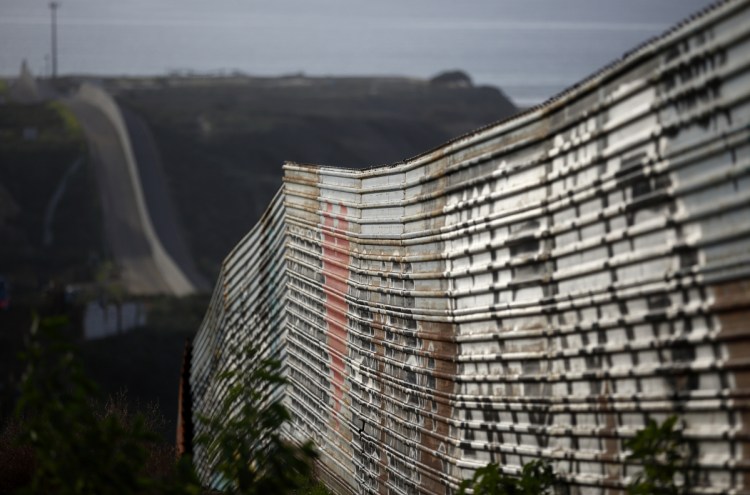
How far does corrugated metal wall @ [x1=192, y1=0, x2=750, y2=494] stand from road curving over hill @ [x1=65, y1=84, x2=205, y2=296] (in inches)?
1750

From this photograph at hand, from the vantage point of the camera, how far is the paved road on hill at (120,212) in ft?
183

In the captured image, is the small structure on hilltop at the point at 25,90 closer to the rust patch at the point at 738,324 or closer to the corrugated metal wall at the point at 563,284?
the corrugated metal wall at the point at 563,284

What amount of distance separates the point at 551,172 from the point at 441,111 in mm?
96145

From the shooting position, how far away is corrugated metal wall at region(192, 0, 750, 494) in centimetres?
506

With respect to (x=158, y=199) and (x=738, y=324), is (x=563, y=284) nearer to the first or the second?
(x=738, y=324)

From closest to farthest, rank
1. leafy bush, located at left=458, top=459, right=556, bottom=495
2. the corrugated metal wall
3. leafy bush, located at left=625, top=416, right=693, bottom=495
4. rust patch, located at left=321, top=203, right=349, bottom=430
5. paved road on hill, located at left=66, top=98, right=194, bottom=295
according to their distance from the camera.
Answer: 1. the corrugated metal wall
2. leafy bush, located at left=625, top=416, right=693, bottom=495
3. leafy bush, located at left=458, top=459, right=556, bottom=495
4. rust patch, located at left=321, top=203, right=349, bottom=430
5. paved road on hill, located at left=66, top=98, right=194, bottom=295

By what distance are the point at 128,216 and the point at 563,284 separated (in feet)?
196

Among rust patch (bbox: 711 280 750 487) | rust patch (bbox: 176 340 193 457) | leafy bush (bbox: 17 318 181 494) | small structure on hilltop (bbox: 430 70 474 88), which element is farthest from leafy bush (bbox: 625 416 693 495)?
small structure on hilltop (bbox: 430 70 474 88)

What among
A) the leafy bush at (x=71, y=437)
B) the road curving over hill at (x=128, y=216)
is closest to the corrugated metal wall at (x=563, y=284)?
the leafy bush at (x=71, y=437)

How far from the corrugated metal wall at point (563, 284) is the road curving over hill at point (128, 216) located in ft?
146

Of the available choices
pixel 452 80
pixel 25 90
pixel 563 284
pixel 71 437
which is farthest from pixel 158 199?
pixel 452 80

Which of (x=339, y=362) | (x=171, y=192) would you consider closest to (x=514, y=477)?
(x=339, y=362)

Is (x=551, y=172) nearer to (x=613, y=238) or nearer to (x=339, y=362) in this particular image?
(x=613, y=238)

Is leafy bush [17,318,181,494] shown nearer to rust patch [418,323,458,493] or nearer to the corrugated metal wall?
the corrugated metal wall
